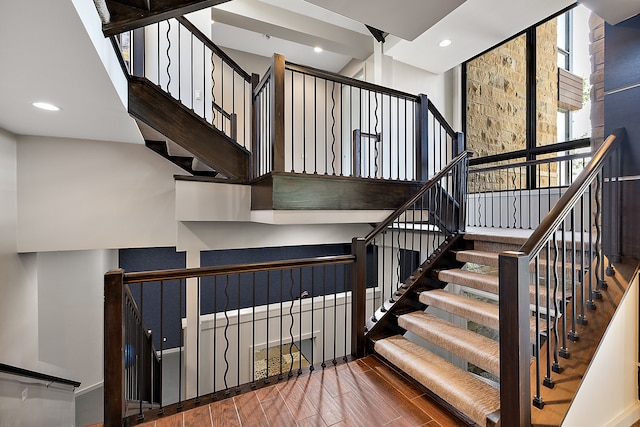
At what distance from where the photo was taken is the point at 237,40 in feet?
18.2

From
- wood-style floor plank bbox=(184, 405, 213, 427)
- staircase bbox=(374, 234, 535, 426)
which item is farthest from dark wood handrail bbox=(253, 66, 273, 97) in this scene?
wood-style floor plank bbox=(184, 405, 213, 427)

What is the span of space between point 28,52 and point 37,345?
3953mm

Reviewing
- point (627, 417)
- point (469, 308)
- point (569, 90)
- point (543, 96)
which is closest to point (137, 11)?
point (469, 308)

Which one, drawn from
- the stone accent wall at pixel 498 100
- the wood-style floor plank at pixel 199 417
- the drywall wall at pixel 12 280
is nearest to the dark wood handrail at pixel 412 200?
the wood-style floor plank at pixel 199 417

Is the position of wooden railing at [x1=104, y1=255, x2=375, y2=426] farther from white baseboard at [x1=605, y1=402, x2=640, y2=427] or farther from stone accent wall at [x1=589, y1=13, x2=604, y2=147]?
stone accent wall at [x1=589, y1=13, x2=604, y2=147]

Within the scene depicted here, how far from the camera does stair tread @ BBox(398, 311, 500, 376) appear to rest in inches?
76.3

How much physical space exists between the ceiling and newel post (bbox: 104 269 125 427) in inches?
49.7

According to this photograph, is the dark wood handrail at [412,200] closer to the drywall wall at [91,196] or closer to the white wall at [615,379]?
the white wall at [615,379]

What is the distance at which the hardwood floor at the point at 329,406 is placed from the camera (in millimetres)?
1869

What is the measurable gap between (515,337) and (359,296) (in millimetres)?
1395

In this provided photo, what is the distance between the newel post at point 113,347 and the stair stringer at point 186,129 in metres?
1.69

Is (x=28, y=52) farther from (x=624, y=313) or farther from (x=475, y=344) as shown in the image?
(x=624, y=313)

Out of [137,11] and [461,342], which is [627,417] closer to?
[461,342]

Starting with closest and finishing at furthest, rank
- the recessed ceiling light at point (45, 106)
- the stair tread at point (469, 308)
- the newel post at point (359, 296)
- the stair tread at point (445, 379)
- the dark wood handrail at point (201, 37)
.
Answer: the stair tread at point (445, 379) < the stair tread at point (469, 308) < the recessed ceiling light at point (45, 106) < the newel post at point (359, 296) < the dark wood handrail at point (201, 37)
